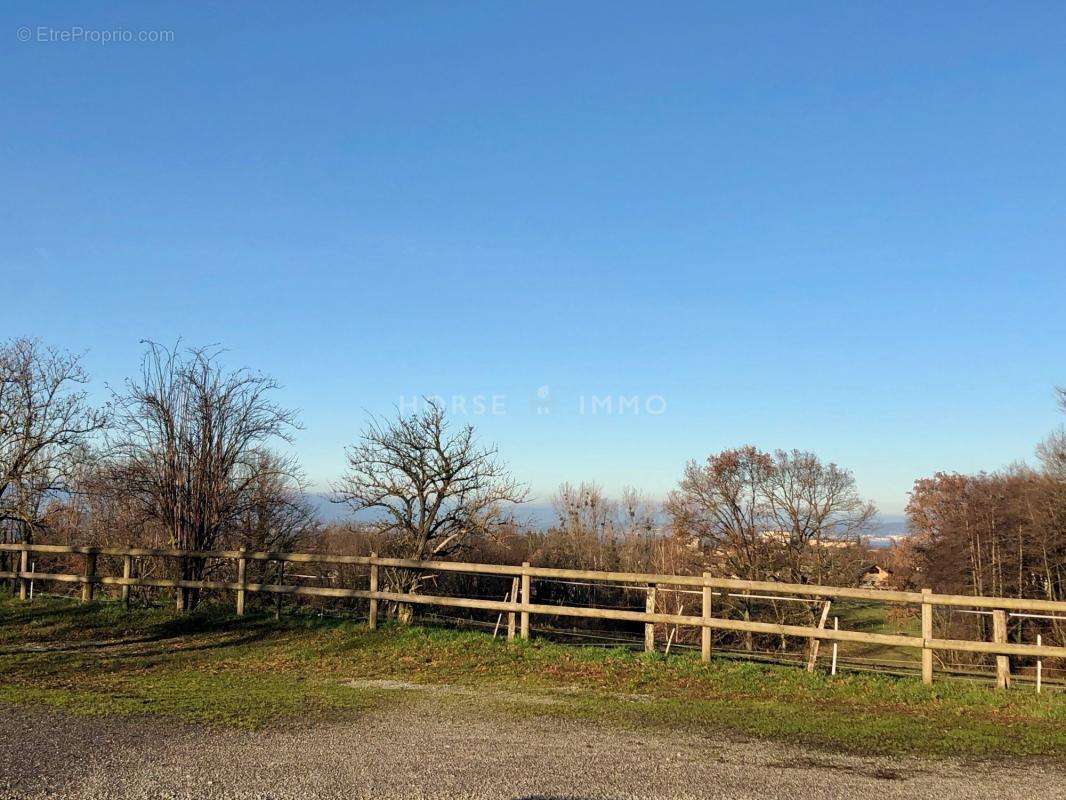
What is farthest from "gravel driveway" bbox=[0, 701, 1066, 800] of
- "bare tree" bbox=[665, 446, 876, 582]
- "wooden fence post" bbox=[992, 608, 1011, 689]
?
"bare tree" bbox=[665, 446, 876, 582]

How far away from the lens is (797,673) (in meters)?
11.2

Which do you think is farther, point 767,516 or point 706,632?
point 767,516

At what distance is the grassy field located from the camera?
27.9ft

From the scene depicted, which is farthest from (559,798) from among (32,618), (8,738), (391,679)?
(32,618)

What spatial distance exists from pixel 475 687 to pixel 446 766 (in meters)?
4.04

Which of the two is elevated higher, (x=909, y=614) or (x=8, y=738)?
(x=8, y=738)

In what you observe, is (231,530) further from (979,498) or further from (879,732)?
(979,498)

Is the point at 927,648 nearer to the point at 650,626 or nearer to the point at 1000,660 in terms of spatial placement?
the point at 1000,660

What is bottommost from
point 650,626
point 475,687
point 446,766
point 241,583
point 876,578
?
point 876,578

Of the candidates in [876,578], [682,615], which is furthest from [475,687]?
[876,578]

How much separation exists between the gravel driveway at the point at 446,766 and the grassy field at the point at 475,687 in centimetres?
63

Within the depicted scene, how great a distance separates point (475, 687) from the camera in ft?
34.9

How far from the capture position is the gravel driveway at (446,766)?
236 inches

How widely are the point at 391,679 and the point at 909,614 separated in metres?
34.7
